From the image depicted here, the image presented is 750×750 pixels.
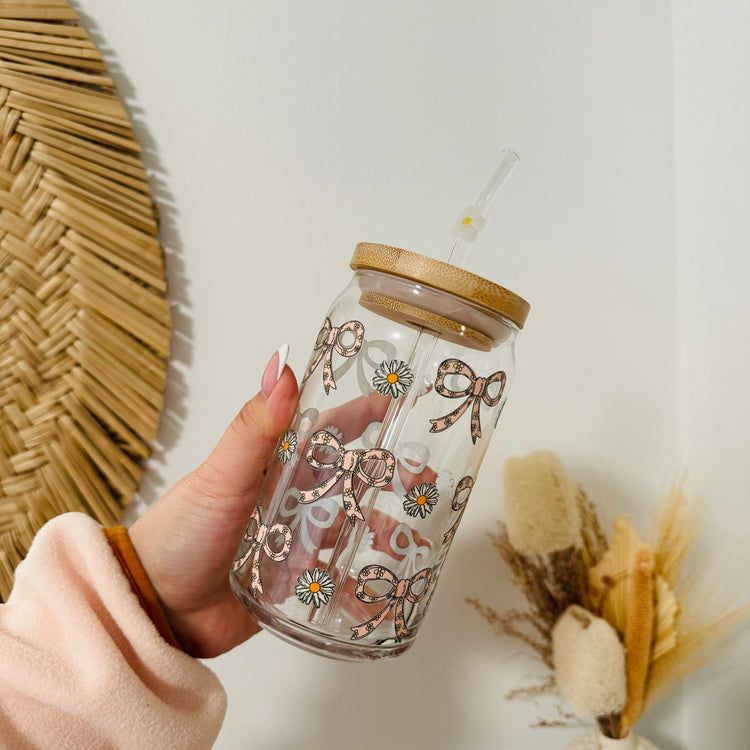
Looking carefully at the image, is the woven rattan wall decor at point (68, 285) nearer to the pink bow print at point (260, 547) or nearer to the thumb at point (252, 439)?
the thumb at point (252, 439)

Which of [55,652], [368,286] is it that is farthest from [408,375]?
[55,652]

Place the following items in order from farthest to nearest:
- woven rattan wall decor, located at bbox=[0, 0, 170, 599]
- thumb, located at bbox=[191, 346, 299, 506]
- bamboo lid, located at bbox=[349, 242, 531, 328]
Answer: woven rattan wall decor, located at bbox=[0, 0, 170, 599] → thumb, located at bbox=[191, 346, 299, 506] → bamboo lid, located at bbox=[349, 242, 531, 328]

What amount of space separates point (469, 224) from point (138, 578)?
1.28 feet

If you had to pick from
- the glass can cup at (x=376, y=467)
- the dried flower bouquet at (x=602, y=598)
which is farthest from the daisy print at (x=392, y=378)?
the dried flower bouquet at (x=602, y=598)

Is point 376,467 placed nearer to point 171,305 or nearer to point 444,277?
point 444,277

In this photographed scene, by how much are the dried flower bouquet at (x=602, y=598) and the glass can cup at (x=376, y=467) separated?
0.19m

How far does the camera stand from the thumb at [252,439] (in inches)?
21.1

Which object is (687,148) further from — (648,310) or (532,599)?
(532,599)

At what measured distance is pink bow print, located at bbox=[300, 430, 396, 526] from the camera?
0.45m

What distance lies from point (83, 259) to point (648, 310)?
0.63 m

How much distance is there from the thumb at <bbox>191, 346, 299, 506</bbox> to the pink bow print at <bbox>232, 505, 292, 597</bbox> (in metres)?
0.08

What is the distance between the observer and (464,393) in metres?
0.48

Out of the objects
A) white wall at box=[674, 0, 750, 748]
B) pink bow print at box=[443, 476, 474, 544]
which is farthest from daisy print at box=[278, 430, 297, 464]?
white wall at box=[674, 0, 750, 748]

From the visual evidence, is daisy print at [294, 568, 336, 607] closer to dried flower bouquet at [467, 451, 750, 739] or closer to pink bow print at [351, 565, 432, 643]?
pink bow print at [351, 565, 432, 643]
